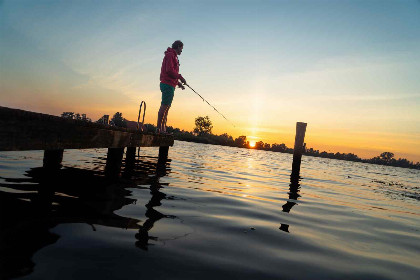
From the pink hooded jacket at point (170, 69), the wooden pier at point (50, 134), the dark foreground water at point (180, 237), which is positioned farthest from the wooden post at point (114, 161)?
the pink hooded jacket at point (170, 69)

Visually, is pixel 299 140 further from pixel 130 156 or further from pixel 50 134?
pixel 50 134

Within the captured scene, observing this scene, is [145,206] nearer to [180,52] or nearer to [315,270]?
[315,270]

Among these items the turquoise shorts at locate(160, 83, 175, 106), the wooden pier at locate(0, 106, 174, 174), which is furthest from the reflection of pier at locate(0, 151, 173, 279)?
the turquoise shorts at locate(160, 83, 175, 106)

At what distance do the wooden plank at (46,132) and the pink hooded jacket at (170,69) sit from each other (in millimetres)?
3276

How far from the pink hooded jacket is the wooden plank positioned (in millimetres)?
3276

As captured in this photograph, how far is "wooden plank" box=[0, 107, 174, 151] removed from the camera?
2.48m

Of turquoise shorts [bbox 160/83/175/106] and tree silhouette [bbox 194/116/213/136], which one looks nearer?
turquoise shorts [bbox 160/83/175/106]

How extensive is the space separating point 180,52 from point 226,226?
645cm

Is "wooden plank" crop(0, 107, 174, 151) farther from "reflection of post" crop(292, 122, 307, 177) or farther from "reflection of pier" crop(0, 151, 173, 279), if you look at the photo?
"reflection of post" crop(292, 122, 307, 177)

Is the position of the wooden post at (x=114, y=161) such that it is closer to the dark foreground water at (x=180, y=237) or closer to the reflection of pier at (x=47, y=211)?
the reflection of pier at (x=47, y=211)

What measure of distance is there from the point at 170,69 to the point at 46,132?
5160 millimetres

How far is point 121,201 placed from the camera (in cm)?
359

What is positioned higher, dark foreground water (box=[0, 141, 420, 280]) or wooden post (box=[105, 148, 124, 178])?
wooden post (box=[105, 148, 124, 178])

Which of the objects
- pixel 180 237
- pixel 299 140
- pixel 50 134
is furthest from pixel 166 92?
pixel 299 140
